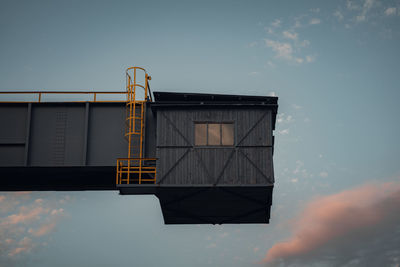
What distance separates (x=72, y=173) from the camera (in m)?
30.0

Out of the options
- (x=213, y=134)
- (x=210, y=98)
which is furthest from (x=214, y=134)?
(x=210, y=98)

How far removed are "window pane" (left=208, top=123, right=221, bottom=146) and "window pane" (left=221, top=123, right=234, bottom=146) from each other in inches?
8.7

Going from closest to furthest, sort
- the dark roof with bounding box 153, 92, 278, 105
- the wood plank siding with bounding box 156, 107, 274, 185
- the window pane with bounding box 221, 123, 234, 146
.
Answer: the wood plank siding with bounding box 156, 107, 274, 185 → the window pane with bounding box 221, 123, 234, 146 → the dark roof with bounding box 153, 92, 278, 105

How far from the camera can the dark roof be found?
27688 millimetres

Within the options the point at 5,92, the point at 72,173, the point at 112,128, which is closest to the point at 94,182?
the point at 72,173

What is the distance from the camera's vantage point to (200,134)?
2702 cm

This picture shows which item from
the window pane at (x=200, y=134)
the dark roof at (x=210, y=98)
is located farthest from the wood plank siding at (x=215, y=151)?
the dark roof at (x=210, y=98)

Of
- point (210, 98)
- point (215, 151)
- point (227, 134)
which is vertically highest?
point (210, 98)

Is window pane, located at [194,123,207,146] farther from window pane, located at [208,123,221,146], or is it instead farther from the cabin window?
window pane, located at [208,123,221,146]

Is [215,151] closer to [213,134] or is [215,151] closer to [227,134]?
[213,134]

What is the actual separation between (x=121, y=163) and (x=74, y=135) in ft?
11.3

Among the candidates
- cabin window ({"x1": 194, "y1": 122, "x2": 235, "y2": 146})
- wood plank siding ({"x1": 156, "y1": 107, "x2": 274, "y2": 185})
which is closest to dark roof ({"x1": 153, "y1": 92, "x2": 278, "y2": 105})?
wood plank siding ({"x1": 156, "y1": 107, "x2": 274, "y2": 185})

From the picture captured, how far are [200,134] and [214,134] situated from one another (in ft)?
2.33

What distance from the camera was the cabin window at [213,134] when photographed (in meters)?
26.8
